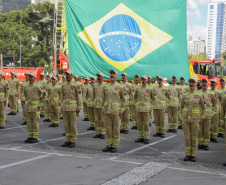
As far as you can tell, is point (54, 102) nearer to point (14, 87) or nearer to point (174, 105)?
point (14, 87)

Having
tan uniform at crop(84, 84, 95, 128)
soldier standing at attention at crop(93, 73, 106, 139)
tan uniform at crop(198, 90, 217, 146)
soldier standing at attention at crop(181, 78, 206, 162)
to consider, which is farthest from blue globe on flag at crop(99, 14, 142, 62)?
tan uniform at crop(84, 84, 95, 128)

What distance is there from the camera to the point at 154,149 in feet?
27.5

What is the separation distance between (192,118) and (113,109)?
1916mm

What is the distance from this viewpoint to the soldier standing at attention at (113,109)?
801 centimetres

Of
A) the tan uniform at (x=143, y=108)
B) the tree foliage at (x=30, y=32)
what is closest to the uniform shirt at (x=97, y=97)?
the tan uniform at (x=143, y=108)

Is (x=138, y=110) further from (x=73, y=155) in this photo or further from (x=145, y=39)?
(x=73, y=155)

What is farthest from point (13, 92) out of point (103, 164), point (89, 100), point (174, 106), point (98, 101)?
point (103, 164)

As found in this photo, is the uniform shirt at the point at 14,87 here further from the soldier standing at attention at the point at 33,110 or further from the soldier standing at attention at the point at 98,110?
the soldier standing at attention at the point at 33,110

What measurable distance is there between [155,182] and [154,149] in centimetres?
284

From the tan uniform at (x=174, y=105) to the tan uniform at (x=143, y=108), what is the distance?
7.37ft

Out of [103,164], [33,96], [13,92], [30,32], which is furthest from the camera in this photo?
[30,32]

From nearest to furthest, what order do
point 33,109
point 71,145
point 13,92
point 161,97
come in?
point 71,145
point 33,109
point 161,97
point 13,92

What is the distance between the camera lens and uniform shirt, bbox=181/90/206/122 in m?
7.30

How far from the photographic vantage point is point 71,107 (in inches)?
335
